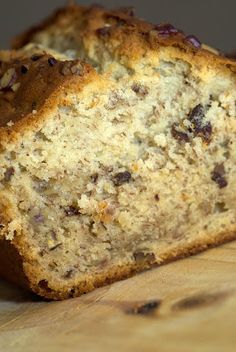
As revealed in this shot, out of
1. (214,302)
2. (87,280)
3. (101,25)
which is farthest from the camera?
(101,25)

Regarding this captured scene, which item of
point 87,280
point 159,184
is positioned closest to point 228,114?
point 159,184

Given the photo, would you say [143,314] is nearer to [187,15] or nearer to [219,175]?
[219,175]

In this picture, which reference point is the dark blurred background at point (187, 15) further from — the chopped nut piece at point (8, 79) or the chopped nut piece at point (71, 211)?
the chopped nut piece at point (71, 211)

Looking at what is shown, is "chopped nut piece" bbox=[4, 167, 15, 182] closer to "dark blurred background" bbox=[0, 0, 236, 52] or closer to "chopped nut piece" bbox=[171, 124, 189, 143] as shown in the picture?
"chopped nut piece" bbox=[171, 124, 189, 143]

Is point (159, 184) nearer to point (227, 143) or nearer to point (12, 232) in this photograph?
point (227, 143)

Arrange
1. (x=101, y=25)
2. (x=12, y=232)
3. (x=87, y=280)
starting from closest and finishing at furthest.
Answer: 1. (x=12, y=232)
2. (x=87, y=280)
3. (x=101, y=25)

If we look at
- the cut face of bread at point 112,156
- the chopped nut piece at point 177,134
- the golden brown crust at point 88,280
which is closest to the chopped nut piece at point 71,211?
the cut face of bread at point 112,156
